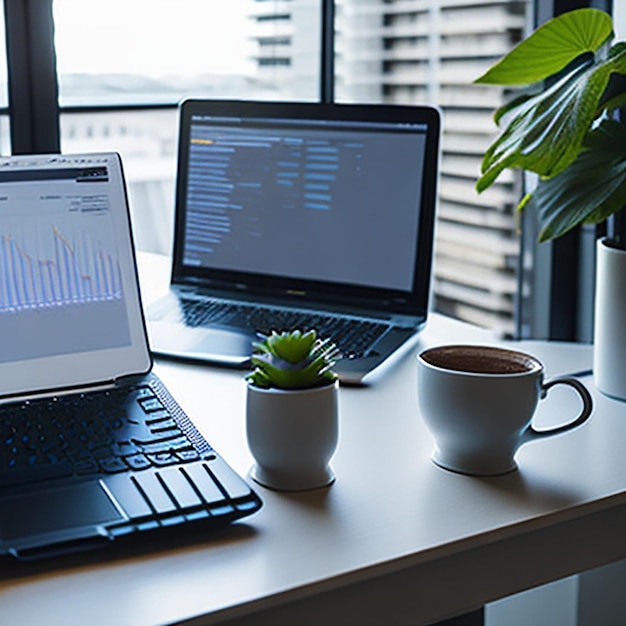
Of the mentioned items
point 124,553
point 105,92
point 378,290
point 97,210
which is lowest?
point 124,553

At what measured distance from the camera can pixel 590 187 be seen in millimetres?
1191

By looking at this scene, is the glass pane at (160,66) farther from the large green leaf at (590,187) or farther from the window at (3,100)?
the large green leaf at (590,187)

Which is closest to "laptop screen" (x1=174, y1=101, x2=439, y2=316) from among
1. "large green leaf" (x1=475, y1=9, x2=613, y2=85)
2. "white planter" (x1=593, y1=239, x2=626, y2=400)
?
"large green leaf" (x1=475, y1=9, x2=613, y2=85)

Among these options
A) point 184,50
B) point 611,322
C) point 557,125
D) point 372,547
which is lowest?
point 372,547

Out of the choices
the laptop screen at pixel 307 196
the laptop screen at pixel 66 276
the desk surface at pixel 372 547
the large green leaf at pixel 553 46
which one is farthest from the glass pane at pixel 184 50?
the desk surface at pixel 372 547

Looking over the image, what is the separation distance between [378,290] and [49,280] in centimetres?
48

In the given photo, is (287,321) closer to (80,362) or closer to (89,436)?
(80,362)

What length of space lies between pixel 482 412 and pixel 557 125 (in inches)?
13.2

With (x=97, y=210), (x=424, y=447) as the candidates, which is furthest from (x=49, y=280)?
(x=424, y=447)

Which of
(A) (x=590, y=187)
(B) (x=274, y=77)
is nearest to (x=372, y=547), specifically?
(A) (x=590, y=187)

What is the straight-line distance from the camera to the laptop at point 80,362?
900 mm

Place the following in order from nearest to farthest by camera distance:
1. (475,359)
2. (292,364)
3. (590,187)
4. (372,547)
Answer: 1. (372,547)
2. (292,364)
3. (475,359)
4. (590,187)

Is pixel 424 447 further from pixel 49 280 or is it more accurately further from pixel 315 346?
pixel 49 280

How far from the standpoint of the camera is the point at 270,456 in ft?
3.07
